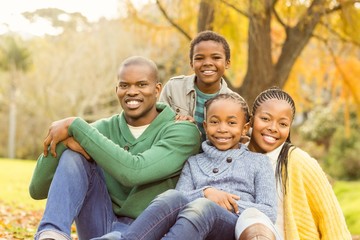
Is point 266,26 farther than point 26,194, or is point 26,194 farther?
point 26,194

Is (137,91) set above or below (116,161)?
above

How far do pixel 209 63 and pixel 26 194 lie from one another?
23.4 feet

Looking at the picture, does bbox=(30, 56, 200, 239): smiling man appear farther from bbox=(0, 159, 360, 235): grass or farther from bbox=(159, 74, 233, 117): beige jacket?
bbox=(0, 159, 360, 235): grass

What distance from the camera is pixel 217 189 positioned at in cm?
283

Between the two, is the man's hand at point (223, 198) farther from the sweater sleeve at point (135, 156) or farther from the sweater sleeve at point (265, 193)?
the sweater sleeve at point (135, 156)

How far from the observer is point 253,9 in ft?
20.0

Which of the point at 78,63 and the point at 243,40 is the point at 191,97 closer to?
the point at 243,40

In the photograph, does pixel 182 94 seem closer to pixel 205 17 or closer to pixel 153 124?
pixel 153 124

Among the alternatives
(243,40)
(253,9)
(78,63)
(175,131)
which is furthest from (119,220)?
(78,63)

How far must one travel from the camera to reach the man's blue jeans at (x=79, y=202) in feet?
8.88

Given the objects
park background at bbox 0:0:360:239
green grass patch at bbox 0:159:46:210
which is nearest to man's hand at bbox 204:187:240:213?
park background at bbox 0:0:360:239

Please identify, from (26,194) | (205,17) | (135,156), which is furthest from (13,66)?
(135,156)

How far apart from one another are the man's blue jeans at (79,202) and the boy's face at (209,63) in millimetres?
978

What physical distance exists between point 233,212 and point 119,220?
0.65m
